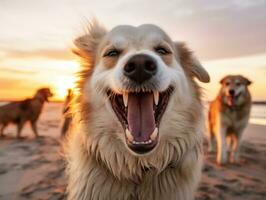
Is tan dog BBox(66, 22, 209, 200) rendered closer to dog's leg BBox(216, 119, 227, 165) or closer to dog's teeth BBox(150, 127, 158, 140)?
dog's teeth BBox(150, 127, 158, 140)

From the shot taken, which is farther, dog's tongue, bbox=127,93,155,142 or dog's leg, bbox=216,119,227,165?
dog's leg, bbox=216,119,227,165

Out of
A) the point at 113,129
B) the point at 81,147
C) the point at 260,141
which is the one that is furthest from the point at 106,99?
the point at 260,141

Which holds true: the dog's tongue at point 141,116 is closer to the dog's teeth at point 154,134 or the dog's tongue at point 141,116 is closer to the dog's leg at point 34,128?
the dog's teeth at point 154,134

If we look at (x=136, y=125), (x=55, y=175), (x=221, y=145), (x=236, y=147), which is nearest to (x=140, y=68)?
(x=136, y=125)

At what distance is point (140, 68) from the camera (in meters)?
2.83

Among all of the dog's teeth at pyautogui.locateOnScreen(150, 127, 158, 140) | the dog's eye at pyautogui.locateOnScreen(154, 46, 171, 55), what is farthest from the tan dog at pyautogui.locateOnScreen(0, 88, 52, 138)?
the dog's teeth at pyautogui.locateOnScreen(150, 127, 158, 140)

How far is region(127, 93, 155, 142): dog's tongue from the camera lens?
115 inches

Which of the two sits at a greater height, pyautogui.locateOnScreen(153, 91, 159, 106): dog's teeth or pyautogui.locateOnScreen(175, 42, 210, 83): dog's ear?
pyautogui.locateOnScreen(175, 42, 210, 83): dog's ear

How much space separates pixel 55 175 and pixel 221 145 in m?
3.30

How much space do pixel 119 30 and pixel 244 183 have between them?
311 cm

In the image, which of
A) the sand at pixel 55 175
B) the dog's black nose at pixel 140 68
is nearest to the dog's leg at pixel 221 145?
the sand at pixel 55 175

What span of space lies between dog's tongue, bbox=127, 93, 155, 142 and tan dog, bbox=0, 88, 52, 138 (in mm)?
6952

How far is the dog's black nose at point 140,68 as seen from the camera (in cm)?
275

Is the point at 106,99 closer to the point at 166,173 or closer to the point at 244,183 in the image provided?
the point at 166,173
